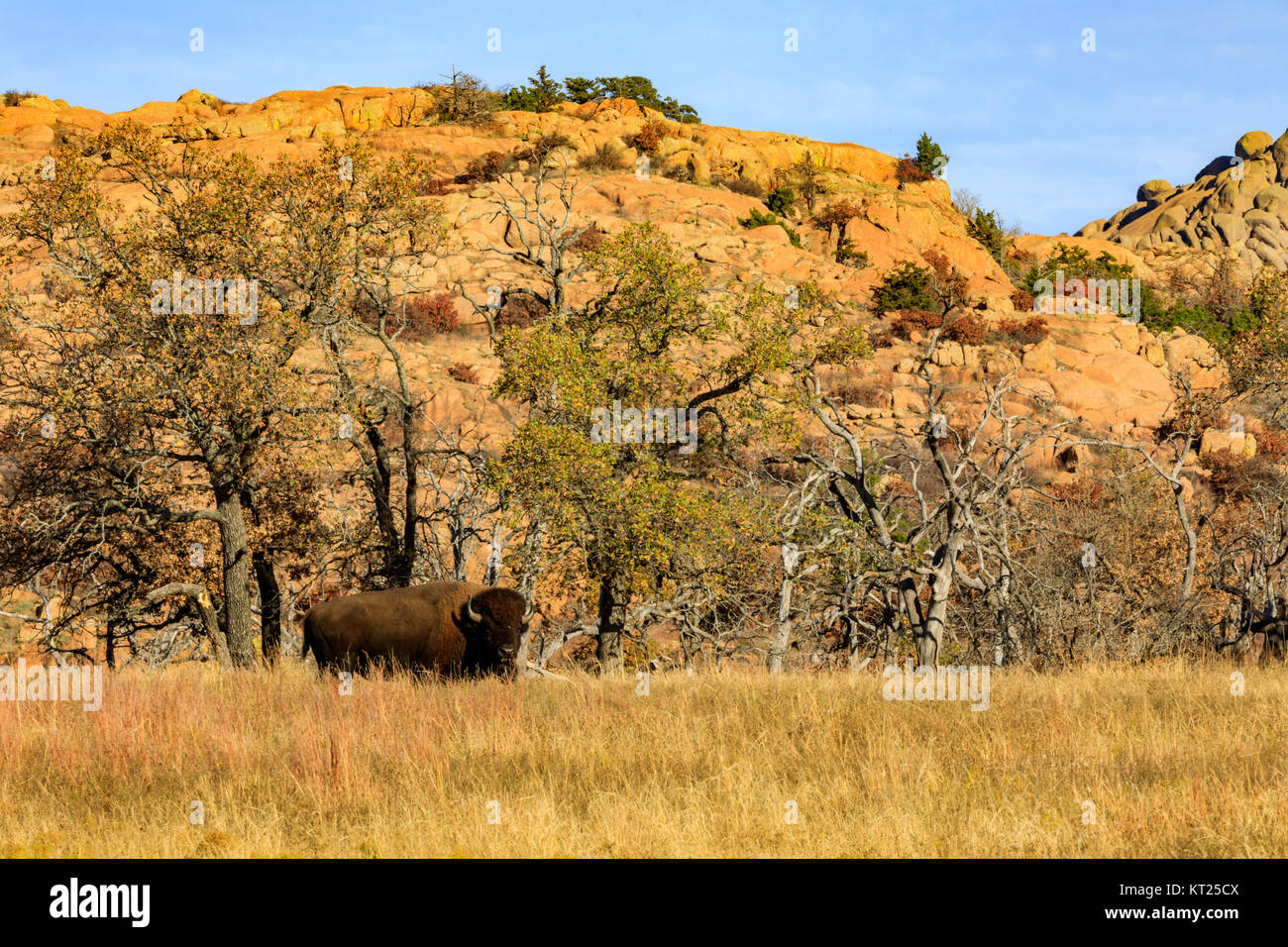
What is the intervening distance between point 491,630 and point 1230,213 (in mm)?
122764

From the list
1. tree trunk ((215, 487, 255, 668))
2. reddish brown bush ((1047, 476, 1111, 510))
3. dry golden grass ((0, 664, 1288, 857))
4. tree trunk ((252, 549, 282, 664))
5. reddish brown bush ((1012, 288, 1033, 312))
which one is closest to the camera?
dry golden grass ((0, 664, 1288, 857))

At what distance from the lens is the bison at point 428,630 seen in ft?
47.4

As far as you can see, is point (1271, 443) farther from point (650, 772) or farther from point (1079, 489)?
point (650, 772)

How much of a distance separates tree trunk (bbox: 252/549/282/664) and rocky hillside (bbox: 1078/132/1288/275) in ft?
275

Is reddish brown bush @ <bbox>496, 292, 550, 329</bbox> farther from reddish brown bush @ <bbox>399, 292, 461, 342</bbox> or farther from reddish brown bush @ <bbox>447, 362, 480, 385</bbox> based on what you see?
reddish brown bush @ <bbox>447, 362, 480, 385</bbox>

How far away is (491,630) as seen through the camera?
47.4 feet

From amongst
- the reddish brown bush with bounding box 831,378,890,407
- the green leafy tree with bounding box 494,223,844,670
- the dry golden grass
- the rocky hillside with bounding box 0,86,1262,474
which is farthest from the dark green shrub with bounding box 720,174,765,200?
the dry golden grass

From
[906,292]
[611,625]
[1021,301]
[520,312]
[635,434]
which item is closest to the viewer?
[635,434]

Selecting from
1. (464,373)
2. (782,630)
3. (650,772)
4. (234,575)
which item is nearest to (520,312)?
(464,373)

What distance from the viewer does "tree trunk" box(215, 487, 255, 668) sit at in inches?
705

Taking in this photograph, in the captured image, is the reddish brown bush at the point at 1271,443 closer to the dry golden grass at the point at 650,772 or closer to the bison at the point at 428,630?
the dry golden grass at the point at 650,772

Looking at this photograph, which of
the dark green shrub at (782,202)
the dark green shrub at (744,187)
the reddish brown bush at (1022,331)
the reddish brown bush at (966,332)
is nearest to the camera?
the reddish brown bush at (966,332)

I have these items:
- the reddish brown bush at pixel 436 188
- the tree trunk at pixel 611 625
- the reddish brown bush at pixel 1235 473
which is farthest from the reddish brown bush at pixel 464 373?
the reddish brown bush at pixel 1235 473

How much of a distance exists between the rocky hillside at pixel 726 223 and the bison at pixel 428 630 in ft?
74.9
